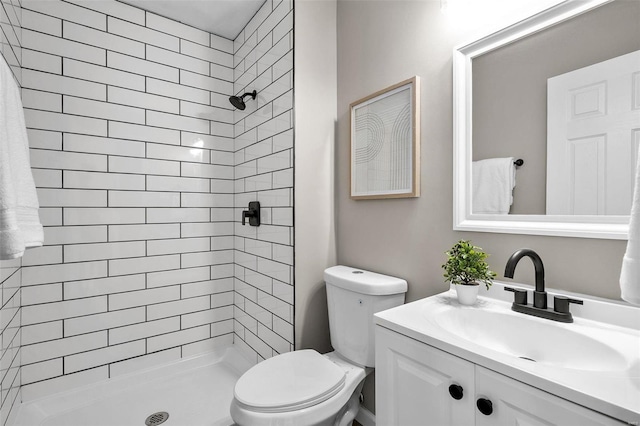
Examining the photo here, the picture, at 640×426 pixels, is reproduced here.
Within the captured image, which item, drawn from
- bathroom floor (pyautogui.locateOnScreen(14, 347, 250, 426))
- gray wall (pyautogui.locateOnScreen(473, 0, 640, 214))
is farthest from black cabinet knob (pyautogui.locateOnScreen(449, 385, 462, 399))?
bathroom floor (pyautogui.locateOnScreen(14, 347, 250, 426))

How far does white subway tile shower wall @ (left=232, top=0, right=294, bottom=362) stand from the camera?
1.65 m

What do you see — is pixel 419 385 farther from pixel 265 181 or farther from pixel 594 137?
pixel 265 181

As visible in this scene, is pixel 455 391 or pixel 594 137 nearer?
pixel 455 391

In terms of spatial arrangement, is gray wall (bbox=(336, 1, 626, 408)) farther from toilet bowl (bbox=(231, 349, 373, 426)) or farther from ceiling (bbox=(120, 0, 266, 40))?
ceiling (bbox=(120, 0, 266, 40))

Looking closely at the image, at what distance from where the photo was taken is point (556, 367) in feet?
2.05

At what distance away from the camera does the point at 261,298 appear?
1.87 metres

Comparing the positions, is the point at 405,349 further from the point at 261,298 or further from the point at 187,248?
the point at 187,248

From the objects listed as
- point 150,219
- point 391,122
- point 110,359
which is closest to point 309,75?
point 391,122

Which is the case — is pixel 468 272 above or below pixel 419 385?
above

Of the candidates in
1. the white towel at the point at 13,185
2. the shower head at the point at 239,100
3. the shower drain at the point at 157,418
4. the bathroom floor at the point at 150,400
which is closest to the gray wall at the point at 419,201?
the shower head at the point at 239,100

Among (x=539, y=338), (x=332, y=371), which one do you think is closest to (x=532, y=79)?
(x=539, y=338)

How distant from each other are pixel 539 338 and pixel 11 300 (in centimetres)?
200

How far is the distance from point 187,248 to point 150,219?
0.28 m

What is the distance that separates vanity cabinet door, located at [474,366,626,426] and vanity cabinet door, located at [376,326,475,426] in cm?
3
